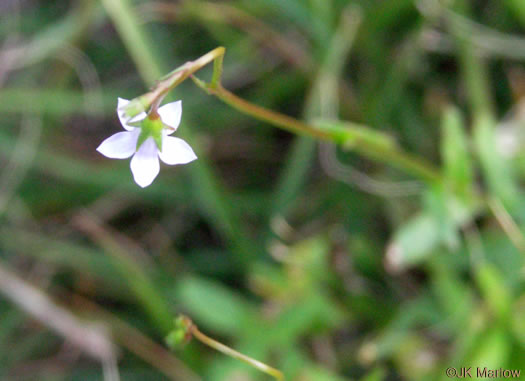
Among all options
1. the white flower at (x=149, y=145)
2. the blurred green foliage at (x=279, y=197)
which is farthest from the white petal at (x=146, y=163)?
the blurred green foliage at (x=279, y=197)

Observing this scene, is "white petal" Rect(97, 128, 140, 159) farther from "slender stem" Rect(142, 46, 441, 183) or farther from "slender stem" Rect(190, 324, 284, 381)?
"slender stem" Rect(190, 324, 284, 381)

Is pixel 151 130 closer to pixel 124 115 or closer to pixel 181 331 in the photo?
pixel 124 115

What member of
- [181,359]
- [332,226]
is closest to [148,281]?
[181,359]

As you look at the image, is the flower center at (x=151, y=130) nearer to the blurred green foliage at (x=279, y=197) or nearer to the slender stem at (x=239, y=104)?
the slender stem at (x=239, y=104)

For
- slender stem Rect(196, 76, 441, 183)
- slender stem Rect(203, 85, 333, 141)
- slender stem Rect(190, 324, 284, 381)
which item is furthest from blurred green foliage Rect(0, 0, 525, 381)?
slender stem Rect(190, 324, 284, 381)

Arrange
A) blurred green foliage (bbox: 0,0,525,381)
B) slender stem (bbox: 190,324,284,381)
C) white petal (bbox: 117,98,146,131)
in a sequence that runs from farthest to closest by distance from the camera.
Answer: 1. blurred green foliage (bbox: 0,0,525,381)
2. slender stem (bbox: 190,324,284,381)
3. white petal (bbox: 117,98,146,131)

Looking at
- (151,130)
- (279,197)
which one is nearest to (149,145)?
(151,130)

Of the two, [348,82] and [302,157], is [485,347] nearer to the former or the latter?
[302,157]
